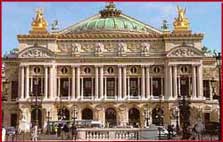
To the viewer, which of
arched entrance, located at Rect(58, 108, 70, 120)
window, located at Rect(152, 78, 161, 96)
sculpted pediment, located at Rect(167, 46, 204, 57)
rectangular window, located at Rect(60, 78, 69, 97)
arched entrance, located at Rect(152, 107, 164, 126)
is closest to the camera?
arched entrance, located at Rect(152, 107, 164, 126)

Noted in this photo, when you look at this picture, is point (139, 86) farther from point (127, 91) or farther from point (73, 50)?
point (73, 50)

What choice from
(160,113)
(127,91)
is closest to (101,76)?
(127,91)

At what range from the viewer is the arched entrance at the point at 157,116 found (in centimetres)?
8974

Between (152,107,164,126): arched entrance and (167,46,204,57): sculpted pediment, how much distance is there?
9.27 m

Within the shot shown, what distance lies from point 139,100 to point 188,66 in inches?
389

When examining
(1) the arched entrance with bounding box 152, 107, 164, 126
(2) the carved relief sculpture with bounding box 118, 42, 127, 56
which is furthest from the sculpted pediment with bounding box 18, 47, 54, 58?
(1) the arched entrance with bounding box 152, 107, 164, 126

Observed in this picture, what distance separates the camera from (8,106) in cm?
9406

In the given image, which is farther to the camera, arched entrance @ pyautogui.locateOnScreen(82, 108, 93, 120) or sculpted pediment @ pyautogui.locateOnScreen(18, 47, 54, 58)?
arched entrance @ pyautogui.locateOnScreen(82, 108, 93, 120)

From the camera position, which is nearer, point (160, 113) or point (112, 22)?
point (160, 113)

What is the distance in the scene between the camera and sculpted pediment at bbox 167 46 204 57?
300 ft

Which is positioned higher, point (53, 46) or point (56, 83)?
point (53, 46)

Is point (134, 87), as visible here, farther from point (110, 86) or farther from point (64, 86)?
point (64, 86)

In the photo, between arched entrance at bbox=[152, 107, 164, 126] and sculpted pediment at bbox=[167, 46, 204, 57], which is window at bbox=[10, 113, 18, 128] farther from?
sculpted pediment at bbox=[167, 46, 204, 57]

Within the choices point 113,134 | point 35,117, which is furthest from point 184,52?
point 113,134
